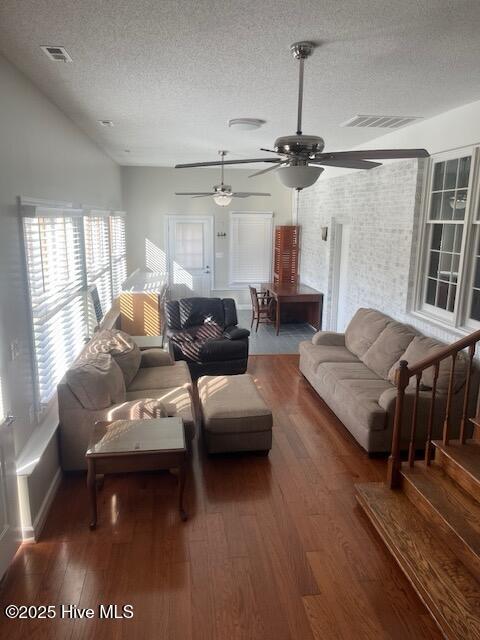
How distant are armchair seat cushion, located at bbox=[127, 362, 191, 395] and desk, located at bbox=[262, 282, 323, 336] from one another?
136 inches

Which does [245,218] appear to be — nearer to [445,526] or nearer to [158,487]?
[158,487]

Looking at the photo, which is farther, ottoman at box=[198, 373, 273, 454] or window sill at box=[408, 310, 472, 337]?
window sill at box=[408, 310, 472, 337]

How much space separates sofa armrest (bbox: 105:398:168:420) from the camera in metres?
3.68

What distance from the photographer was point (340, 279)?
7.68m

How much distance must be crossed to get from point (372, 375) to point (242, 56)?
332 cm

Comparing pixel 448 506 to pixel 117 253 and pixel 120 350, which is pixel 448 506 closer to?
pixel 120 350

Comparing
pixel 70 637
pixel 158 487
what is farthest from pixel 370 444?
pixel 70 637

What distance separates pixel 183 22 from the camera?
2.48 metres

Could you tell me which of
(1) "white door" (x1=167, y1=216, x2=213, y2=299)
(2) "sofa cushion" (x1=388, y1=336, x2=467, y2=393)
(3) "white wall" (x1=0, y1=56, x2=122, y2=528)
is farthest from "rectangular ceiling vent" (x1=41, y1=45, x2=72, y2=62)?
(1) "white door" (x1=167, y1=216, x2=213, y2=299)

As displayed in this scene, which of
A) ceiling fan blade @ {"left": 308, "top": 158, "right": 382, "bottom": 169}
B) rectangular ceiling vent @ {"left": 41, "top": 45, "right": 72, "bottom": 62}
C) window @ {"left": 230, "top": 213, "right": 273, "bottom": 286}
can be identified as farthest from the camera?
window @ {"left": 230, "top": 213, "right": 273, "bottom": 286}

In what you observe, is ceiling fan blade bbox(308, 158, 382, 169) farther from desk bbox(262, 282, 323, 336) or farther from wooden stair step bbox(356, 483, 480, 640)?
desk bbox(262, 282, 323, 336)

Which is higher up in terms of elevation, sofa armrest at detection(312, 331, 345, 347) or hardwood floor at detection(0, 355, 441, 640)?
sofa armrest at detection(312, 331, 345, 347)

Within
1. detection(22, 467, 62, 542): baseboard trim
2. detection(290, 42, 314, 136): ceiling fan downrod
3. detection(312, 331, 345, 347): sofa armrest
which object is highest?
detection(290, 42, 314, 136): ceiling fan downrod

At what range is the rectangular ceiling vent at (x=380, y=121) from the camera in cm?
470
